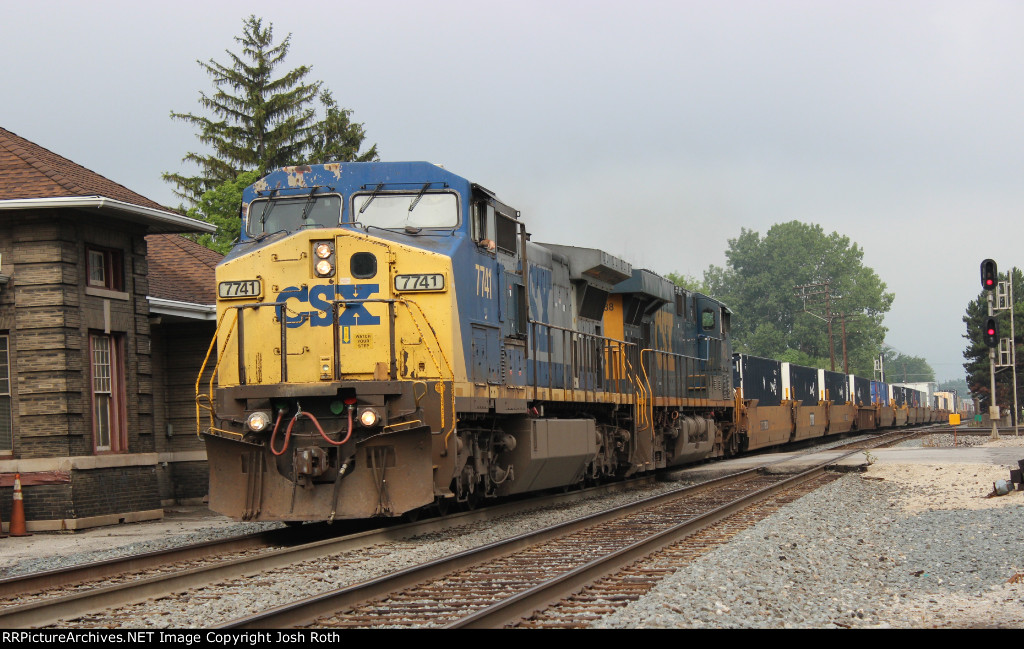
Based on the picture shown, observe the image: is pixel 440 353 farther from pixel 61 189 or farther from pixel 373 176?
pixel 61 189

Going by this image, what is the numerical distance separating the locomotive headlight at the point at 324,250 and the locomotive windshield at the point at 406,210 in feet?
1.71

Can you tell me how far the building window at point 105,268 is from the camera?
48.9 feet

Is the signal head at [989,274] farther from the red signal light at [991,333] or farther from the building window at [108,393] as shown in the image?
the building window at [108,393]

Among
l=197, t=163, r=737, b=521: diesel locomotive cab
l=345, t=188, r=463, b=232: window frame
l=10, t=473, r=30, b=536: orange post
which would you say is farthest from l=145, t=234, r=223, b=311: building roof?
l=345, t=188, r=463, b=232: window frame

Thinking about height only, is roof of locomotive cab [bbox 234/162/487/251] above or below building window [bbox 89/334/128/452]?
above

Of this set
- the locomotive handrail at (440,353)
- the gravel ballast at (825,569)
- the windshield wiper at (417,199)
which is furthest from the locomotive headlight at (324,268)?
the gravel ballast at (825,569)

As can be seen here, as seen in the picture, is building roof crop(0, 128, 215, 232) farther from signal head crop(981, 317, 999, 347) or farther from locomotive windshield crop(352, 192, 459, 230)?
signal head crop(981, 317, 999, 347)

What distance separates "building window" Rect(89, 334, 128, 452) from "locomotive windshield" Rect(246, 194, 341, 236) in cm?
429

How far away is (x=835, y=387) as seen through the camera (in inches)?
1735

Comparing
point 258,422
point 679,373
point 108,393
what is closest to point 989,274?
point 679,373

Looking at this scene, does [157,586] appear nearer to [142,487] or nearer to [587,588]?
[587,588]

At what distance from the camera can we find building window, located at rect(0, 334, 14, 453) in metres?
14.1

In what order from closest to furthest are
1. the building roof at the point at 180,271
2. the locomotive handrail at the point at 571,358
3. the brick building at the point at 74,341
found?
the brick building at the point at 74,341, the locomotive handrail at the point at 571,358, the building roof at the point at 180,271
